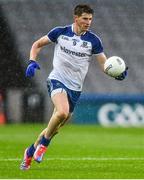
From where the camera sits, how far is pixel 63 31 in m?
11.0

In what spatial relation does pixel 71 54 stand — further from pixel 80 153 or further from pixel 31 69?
pixel 80 153

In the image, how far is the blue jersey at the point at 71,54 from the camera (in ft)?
35.4

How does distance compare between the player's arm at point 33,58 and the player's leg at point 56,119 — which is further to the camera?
the player's arm at point 33,58

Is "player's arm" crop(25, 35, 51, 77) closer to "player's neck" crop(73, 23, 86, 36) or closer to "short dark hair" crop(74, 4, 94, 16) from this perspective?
"player's neck" crop(73, 23, 86, 36)

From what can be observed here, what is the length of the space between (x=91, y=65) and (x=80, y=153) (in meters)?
12.5

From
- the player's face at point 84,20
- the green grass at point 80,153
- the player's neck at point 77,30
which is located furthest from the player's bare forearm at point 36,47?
the green grass at point 80,153

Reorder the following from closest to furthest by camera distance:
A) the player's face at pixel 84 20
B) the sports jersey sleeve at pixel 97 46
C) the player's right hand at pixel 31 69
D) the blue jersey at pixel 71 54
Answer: the player's right hand at pixel 31 69
the player's face at pixel 84 20
the blue jersey at pixel 71 54
the sports jersey sleeve at pixel 97 46

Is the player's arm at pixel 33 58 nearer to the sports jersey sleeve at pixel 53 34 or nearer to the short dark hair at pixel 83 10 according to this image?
the sports jersey sleeve at pixel 53 34

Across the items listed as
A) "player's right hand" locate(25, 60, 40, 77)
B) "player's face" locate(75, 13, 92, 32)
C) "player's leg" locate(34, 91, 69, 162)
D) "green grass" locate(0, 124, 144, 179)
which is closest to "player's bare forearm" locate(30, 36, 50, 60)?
"player's right hand" locate(25, 60, 40, 77)

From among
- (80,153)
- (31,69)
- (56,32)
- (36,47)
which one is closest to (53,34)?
(56,32)

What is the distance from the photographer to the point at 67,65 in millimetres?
10836

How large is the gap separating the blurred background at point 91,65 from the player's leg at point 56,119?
12819 millimetres

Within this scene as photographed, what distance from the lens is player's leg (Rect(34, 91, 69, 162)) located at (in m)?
10.3

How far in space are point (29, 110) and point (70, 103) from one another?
13379 mm
